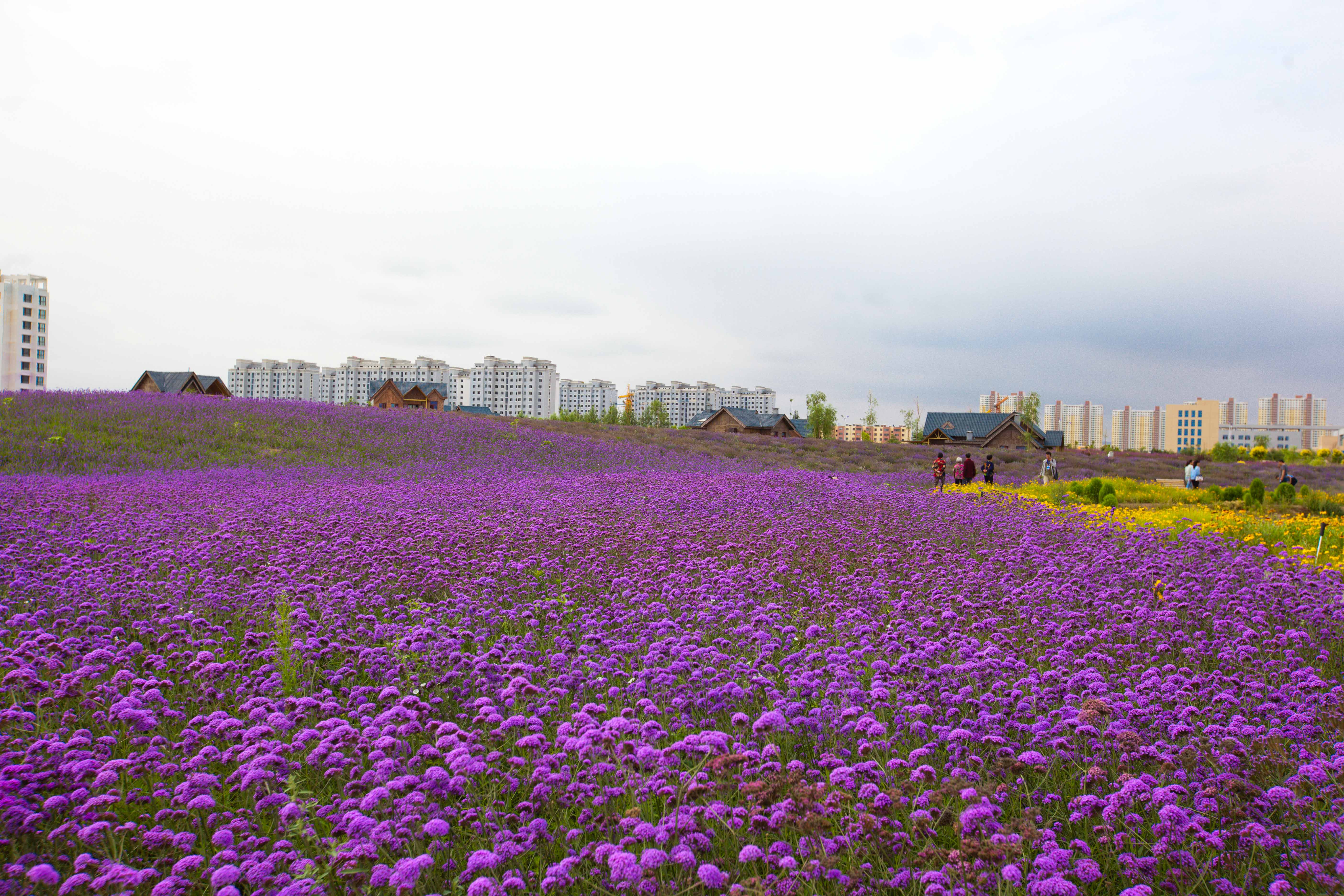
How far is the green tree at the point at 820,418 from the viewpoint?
291 ft

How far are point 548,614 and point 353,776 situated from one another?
2.23 metres

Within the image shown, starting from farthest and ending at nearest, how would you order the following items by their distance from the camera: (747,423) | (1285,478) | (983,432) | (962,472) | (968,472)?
(747,423) < (983,432) < (1285,478) < (962,472) < (968,472)

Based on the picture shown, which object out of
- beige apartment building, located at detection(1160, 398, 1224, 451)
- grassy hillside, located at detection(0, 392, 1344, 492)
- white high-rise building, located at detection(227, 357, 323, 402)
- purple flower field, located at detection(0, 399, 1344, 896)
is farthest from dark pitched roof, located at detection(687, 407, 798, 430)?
beige apartment building, located at detection(1160, 398, 1224, 451)

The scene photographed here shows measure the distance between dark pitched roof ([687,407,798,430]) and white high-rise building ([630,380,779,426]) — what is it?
4194 inches

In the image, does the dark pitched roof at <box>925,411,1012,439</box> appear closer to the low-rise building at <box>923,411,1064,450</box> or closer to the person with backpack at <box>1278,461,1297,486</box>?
the low-rise building at <box>923,411,1064,450</box>

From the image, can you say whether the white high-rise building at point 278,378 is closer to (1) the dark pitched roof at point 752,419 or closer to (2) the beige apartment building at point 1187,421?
(1) the dark pitched roof at point 752,419

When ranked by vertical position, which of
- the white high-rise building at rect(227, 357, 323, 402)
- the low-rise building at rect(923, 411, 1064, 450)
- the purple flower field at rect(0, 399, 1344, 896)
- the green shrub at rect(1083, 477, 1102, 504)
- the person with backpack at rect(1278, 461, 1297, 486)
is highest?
the white high-rise building at rect(227, 357, 323, 402)

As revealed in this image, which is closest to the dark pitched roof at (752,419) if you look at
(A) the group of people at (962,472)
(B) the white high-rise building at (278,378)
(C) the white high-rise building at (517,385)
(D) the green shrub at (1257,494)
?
(A) the group of people at (962,472)

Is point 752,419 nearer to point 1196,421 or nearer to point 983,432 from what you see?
point 983,432

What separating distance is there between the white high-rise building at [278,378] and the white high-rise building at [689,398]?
7913 cm

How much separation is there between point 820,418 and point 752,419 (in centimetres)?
2333

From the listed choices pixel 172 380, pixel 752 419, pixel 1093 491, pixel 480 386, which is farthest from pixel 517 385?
pixel 1093 491

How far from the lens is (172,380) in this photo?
47.3m

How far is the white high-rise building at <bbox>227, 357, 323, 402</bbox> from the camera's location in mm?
170125
